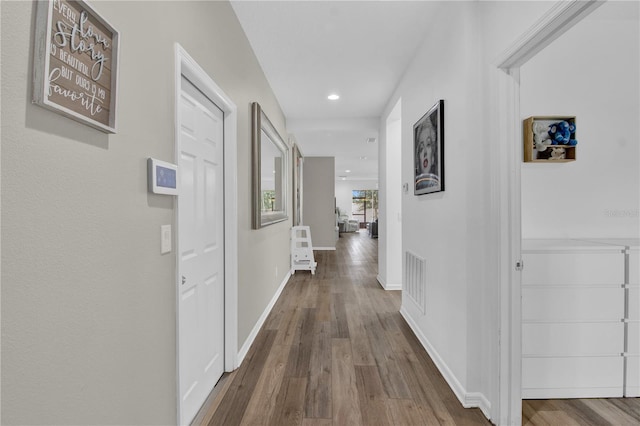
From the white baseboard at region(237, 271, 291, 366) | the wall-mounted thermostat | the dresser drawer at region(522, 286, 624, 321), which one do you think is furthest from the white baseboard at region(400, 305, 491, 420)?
the wall-mounted thermostat

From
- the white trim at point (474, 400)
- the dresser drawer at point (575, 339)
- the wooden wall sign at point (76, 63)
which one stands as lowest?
the white trim at point (474, 400)

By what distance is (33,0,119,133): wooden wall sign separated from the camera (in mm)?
683

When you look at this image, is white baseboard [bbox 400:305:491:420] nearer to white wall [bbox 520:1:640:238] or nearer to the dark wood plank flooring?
the dark wood plank flooring

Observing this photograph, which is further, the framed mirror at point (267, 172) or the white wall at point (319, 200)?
the white wall at point (319, 200)

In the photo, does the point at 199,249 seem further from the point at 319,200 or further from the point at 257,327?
the point at 319,200

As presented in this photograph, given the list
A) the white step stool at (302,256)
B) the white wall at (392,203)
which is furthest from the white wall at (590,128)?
the white step stool at (302,256)

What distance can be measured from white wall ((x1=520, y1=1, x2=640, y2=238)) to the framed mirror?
205 centimetres

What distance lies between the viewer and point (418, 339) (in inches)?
106

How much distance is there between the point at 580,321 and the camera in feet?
6.15

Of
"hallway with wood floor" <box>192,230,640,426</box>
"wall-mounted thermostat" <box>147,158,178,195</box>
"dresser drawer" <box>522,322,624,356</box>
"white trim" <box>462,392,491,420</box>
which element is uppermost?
"wall-mounted thermostat" <box>147,158,178,195</box>

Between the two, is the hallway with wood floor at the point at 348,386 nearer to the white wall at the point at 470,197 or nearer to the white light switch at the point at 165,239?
the white wall at the point at 470,197

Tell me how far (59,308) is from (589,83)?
3.11 metres

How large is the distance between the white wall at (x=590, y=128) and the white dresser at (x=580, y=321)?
1.13 feet

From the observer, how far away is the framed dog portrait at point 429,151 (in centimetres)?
212
